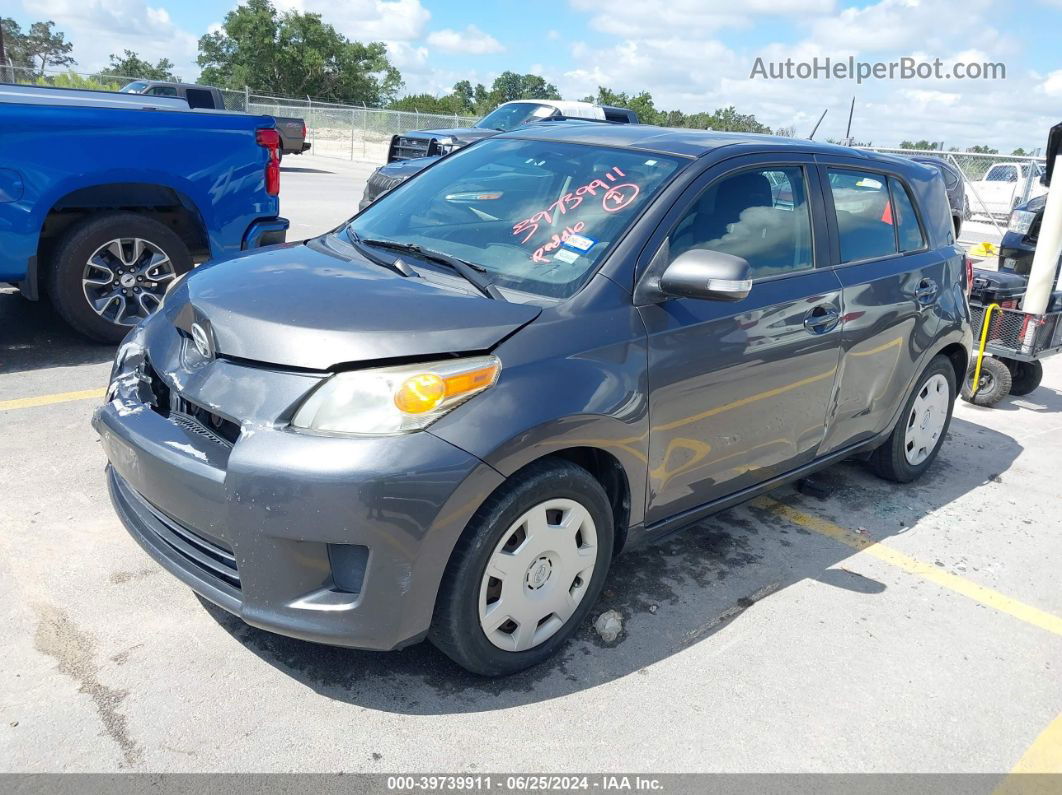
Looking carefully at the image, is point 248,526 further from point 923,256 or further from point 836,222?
point 923,256

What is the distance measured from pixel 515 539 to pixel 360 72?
64.4 meters

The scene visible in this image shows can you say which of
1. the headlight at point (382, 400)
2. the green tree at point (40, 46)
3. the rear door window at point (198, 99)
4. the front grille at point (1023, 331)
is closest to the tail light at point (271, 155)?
the rear door window at point (198, 99)

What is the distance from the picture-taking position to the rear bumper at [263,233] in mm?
6256

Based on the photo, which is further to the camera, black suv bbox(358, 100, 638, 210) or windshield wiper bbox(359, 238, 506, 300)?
black suv bbox(358, 100, 638, 210)

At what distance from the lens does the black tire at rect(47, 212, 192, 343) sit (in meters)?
5.52

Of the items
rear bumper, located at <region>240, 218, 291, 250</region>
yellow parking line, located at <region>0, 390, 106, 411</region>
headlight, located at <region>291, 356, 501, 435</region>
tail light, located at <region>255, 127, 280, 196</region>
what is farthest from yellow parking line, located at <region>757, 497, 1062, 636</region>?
tail light, located at <region>255, 127, 280, 196</region>

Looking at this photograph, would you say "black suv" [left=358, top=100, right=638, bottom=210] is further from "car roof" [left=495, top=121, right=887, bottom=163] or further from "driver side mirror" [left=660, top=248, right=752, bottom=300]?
"driver side mirror" [left=660, top=248, right=752, bottom=300]

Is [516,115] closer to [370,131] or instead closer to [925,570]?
[925,570]

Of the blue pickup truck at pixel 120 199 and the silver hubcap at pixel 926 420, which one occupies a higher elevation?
the blue pickup truck at pixel 120 199

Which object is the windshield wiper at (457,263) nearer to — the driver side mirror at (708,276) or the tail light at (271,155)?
the driver side mirror at (708,276)

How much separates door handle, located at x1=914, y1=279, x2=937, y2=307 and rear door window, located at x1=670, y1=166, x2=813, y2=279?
0.93 m

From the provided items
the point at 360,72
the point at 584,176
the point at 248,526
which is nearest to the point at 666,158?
the point at 584,176

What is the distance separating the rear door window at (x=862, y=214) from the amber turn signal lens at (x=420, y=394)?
91.1 inches

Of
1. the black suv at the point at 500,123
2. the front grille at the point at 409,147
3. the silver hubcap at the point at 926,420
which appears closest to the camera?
the silver hubcap at the point at 926,420
